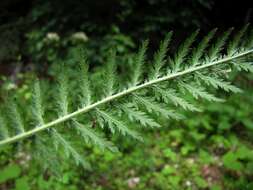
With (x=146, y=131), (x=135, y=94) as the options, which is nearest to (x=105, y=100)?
(x=135, y=94)

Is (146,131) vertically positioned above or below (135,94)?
below

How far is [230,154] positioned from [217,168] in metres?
0.29

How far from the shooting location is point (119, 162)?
125 inches

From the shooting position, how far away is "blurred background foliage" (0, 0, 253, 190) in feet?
9.63

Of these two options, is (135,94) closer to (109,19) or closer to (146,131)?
(146,131)

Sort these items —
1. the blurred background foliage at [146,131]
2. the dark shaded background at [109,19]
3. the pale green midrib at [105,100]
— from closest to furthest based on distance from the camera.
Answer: the pale green midrib at [105,100], the blurred background foliage at [146,131], the dark shaded background at [109,19]

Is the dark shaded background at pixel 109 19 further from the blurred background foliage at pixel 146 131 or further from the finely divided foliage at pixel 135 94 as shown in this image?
the finely divided foliage at pixel 135 94

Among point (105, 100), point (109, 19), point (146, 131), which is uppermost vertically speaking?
point (109, 19)

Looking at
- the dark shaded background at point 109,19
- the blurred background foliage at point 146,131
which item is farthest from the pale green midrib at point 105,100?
the dark shaded background at point 109,19

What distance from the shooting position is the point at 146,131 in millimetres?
3557

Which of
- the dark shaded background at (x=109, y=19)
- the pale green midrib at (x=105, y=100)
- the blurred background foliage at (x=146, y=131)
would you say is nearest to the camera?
the pale green midrib at (x=105, y=100)

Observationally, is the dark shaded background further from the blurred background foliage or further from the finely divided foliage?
the finely divided foliage

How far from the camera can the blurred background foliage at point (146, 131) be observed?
2.94m

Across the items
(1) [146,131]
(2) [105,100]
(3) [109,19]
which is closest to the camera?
(2) [105,100]
